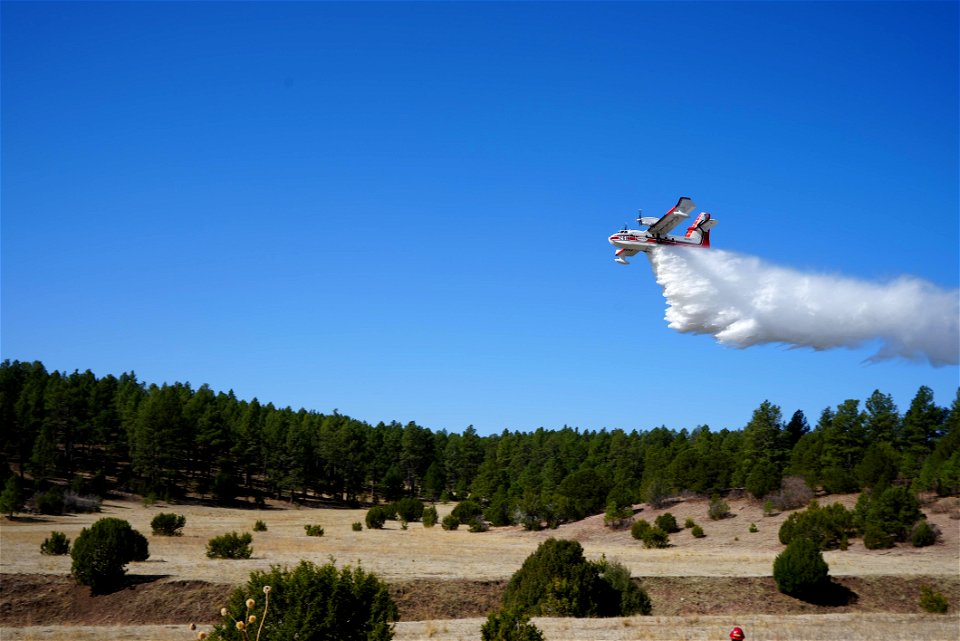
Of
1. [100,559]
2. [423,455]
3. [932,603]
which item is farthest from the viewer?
[423,455]

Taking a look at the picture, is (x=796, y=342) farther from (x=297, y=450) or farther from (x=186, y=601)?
(x=297, y=450)

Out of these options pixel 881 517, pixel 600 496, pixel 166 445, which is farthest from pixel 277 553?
pixel 166 445

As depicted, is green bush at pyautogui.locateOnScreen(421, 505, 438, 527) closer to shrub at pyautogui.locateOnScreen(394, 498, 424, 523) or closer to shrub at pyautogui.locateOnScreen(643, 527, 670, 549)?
shrub at pyautogui.locateOnScreen(394, 498, 424, 523)

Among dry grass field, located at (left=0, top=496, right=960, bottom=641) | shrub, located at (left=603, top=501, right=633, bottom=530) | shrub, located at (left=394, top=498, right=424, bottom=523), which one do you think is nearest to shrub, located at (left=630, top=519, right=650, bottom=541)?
dry grass field, located at (left=0, top=496, right=960, bottom=641)

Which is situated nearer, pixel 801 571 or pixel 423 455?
pixel 801 571

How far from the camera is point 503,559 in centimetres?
3931

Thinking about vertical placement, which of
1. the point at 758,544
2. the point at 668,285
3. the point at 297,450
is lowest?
the point at 758,544

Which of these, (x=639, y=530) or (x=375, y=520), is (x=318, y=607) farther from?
(x=375, y=520)

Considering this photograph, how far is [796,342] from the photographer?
3422cm

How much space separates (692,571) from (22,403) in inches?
3040

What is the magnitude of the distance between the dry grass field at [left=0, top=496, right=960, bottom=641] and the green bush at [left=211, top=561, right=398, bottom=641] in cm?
545

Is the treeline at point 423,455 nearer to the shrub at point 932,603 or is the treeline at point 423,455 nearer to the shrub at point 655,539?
the shrub at point 655,539

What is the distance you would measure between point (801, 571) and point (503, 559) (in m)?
15.7

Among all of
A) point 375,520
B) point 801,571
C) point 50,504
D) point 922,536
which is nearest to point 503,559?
point 801,571
